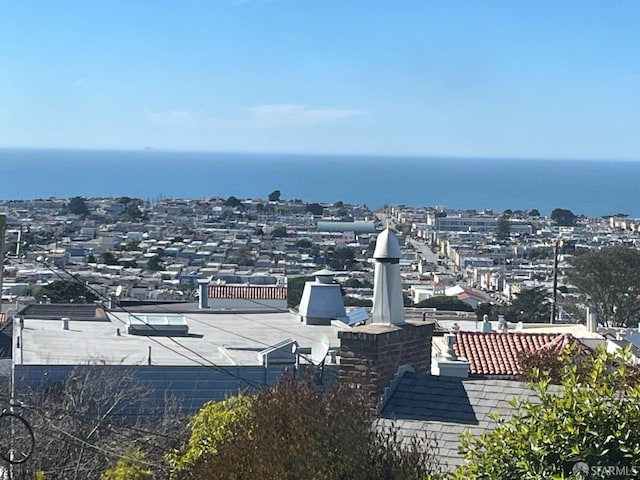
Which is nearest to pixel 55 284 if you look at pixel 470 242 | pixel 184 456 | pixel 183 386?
pixel 183 386

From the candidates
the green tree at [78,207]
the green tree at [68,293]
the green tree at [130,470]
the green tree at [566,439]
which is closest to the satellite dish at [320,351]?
the green tree at [130,470]

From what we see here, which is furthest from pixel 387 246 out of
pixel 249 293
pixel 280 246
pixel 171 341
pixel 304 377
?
pixel 280 246

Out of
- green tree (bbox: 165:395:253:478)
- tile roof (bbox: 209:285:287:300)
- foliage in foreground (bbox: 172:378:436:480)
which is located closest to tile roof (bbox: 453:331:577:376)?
green tree (bbox: 165:395:253:478)

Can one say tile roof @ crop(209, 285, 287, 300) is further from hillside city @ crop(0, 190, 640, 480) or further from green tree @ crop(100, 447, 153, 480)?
green tree @ crop(100, 447, 153, 480)

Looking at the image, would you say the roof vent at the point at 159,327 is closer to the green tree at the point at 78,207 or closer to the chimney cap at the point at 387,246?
the chimney cap at the point at 387,246

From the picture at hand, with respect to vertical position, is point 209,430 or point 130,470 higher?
point 209,430

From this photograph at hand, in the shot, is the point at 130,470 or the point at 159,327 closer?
the point at 130,470

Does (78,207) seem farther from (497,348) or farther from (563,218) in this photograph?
(497,348)

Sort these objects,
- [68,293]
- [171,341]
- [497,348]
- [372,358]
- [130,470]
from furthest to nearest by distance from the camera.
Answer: [68,293]
[497,348]
[171,341]
[372,358]
[130,470]
